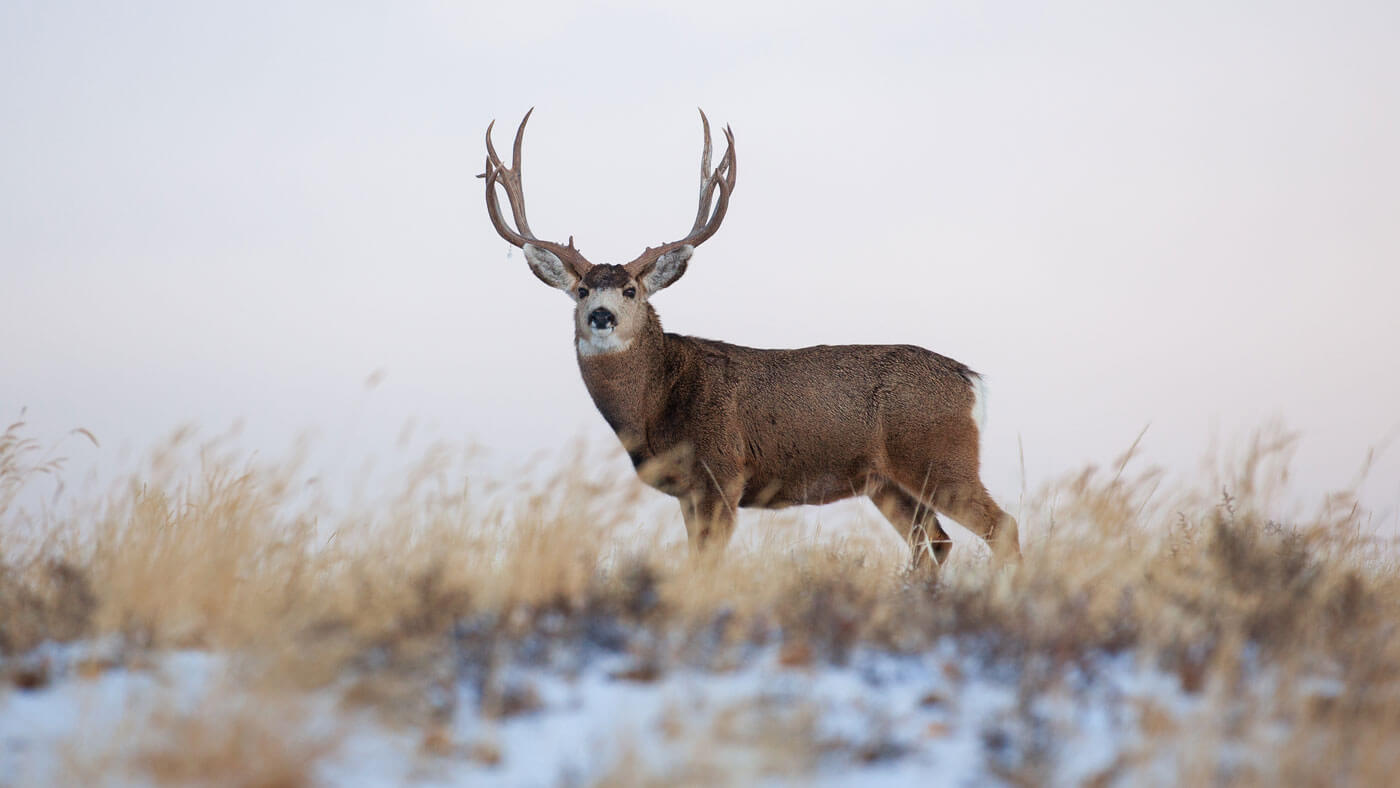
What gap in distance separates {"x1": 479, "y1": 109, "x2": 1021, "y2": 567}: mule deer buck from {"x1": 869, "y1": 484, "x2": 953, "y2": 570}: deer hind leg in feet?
0.07

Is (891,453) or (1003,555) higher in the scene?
(891,453)

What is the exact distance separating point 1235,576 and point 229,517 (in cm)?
524

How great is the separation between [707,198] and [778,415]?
83.8 inches

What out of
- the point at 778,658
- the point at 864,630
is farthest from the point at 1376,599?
the point at 778,658

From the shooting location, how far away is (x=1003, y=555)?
9.54 m

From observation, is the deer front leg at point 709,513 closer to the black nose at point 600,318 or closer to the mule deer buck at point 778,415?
the mule deer buck at point 778,415

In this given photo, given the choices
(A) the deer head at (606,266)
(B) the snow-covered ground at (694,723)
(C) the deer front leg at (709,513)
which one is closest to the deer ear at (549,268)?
(A) the deer head at (606,266)

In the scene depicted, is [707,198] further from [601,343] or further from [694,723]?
[694,723]

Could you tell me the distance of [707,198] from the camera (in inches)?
433

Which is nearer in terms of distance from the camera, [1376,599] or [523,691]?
[523,691]

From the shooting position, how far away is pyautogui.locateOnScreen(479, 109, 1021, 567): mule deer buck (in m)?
9.84

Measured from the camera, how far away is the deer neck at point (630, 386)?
10.0 metres

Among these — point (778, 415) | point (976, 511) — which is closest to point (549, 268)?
point (778, 415)

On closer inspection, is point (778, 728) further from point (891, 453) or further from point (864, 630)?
point (891, 453)
